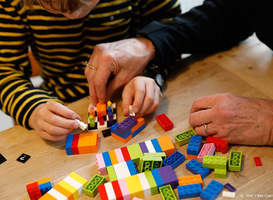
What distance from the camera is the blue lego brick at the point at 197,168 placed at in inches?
29.4

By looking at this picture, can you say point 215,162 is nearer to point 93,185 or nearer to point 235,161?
point 235,161

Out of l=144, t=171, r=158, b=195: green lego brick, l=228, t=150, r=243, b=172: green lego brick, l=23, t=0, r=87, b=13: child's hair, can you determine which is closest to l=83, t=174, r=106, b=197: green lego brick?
l=144, t=171, r=158, b=195: green lego brick

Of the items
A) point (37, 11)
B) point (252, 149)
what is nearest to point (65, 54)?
point (37, 11)

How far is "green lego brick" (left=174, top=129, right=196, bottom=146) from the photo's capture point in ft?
2.77

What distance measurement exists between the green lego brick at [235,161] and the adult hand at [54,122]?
1.49 feet

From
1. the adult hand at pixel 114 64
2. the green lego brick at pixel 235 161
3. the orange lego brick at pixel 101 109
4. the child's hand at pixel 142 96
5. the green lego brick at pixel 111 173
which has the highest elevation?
the adult hand at pixel 114 64

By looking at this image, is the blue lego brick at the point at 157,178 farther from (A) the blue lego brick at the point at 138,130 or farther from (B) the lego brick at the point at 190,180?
(A) the blue lego brick at the point at 138,130

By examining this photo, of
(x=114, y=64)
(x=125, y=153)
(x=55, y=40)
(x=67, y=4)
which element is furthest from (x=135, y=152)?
(x=55, y=40)

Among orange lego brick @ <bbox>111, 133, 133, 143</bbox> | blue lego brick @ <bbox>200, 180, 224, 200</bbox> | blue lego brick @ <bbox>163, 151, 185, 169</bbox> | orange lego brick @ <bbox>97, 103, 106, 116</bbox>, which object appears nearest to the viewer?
blue lego brick @ <bbox>200, 180, 224, 200</bbox>

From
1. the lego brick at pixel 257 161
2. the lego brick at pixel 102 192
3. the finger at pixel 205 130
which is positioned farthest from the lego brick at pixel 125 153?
the lego brick at pixel 257 161

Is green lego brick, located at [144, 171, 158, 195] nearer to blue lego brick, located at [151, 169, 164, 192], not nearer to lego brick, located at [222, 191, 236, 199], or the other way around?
blue lego brick, located at [151, 169, 164, 192]

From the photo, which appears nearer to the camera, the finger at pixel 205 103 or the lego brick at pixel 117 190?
the lego brick at pixel 117 190

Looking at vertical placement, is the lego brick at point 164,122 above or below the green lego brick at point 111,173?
above

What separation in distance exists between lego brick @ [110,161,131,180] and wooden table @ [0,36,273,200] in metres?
0.07
